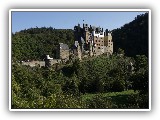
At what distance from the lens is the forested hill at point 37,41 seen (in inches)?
572

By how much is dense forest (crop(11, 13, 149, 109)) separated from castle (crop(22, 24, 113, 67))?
6cm

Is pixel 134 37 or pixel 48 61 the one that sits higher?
pixel 134 37

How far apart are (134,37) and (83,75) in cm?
79

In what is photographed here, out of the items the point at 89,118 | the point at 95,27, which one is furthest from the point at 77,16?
the point at 89,118

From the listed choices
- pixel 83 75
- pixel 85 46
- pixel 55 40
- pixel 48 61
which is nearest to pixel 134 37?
pixel 85 46

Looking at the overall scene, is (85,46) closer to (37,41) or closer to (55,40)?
Answer: (55,40)

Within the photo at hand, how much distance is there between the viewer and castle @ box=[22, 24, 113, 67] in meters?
14.6

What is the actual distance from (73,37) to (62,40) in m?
0.14

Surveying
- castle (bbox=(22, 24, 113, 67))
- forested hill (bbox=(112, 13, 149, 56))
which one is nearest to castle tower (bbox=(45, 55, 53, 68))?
castle (bbox=(22, 24, 113, 67))

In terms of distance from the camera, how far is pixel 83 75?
14680mm

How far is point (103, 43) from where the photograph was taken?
14609mm

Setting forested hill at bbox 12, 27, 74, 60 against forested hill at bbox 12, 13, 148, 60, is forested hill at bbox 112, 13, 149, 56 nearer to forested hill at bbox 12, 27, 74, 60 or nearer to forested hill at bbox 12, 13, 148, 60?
forested hill at bbox 12, 13, 148, 60
